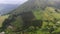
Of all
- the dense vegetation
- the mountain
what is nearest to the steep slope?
the dense vegetation

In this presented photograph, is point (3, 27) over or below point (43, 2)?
below

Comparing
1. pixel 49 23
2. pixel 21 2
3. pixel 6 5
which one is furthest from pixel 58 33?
pixel 6 5

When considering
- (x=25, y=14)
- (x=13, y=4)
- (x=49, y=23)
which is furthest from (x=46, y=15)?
(x=13, y=4)

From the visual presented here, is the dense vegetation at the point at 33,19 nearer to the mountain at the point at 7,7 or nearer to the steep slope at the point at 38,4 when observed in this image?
the steep slope at the point at 38,4

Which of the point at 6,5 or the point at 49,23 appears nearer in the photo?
the point at 49,23

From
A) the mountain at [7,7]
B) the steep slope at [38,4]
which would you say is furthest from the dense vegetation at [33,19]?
the mountain at [7,7]

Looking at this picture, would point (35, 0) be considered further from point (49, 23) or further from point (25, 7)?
point (49, 23)

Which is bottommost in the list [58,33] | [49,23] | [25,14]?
[58,33]

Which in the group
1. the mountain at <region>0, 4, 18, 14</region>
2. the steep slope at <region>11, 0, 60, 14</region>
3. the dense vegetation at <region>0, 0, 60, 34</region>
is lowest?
the dense vegetation at <region>0, 0, 60, 34</region>

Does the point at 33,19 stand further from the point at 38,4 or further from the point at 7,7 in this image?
the point at 7,7

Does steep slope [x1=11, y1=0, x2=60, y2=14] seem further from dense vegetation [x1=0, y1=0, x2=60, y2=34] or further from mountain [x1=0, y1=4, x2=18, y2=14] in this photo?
mountain [x1=0, y1=4, x2=18, y2=14]
